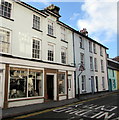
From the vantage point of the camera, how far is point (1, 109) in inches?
343

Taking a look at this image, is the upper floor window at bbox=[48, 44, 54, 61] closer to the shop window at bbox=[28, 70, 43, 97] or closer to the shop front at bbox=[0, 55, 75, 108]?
the shop front at bbox=[0, 55, 75, 108]

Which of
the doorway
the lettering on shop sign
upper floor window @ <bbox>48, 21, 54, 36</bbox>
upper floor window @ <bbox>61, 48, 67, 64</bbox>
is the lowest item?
the lettering on shop sign

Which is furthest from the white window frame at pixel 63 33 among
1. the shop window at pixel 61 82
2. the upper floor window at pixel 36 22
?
the shop window at pixel 61 82

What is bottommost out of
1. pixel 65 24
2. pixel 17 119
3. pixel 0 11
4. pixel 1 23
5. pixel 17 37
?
pixel 17 119

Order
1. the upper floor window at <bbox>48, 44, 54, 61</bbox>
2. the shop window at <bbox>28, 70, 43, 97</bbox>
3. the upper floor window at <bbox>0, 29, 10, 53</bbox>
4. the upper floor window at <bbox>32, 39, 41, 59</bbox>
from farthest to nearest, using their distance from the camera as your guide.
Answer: the upper floor window at <bbox>48, 44, 54, 61</bbox>
the upper floor window at <bbox>32, 39, 41, 59</bbox>
the shop window at <bbox>28, 70, 43, 97</bbox>
the upper floor window at <bbox>0, 29, 10, 53</bbox>

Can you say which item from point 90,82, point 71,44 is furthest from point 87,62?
point 71,44

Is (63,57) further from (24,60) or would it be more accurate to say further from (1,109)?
(1,109)

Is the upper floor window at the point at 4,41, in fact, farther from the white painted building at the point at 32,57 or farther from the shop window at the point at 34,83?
the shop window at the point at 34,83

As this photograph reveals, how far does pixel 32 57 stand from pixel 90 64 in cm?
1157

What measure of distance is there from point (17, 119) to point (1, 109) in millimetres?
2359

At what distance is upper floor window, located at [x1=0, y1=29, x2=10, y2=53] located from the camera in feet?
31.8

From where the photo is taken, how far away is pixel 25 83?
35.8 feet

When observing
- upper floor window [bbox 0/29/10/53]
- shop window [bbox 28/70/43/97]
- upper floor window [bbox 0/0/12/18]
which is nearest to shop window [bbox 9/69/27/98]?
shop window [bbox 28/70/43/97]

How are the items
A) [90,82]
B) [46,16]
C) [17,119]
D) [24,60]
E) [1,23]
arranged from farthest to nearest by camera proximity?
[90,82] < [46,16] < [24,60] < [1,23] < [17,119]
